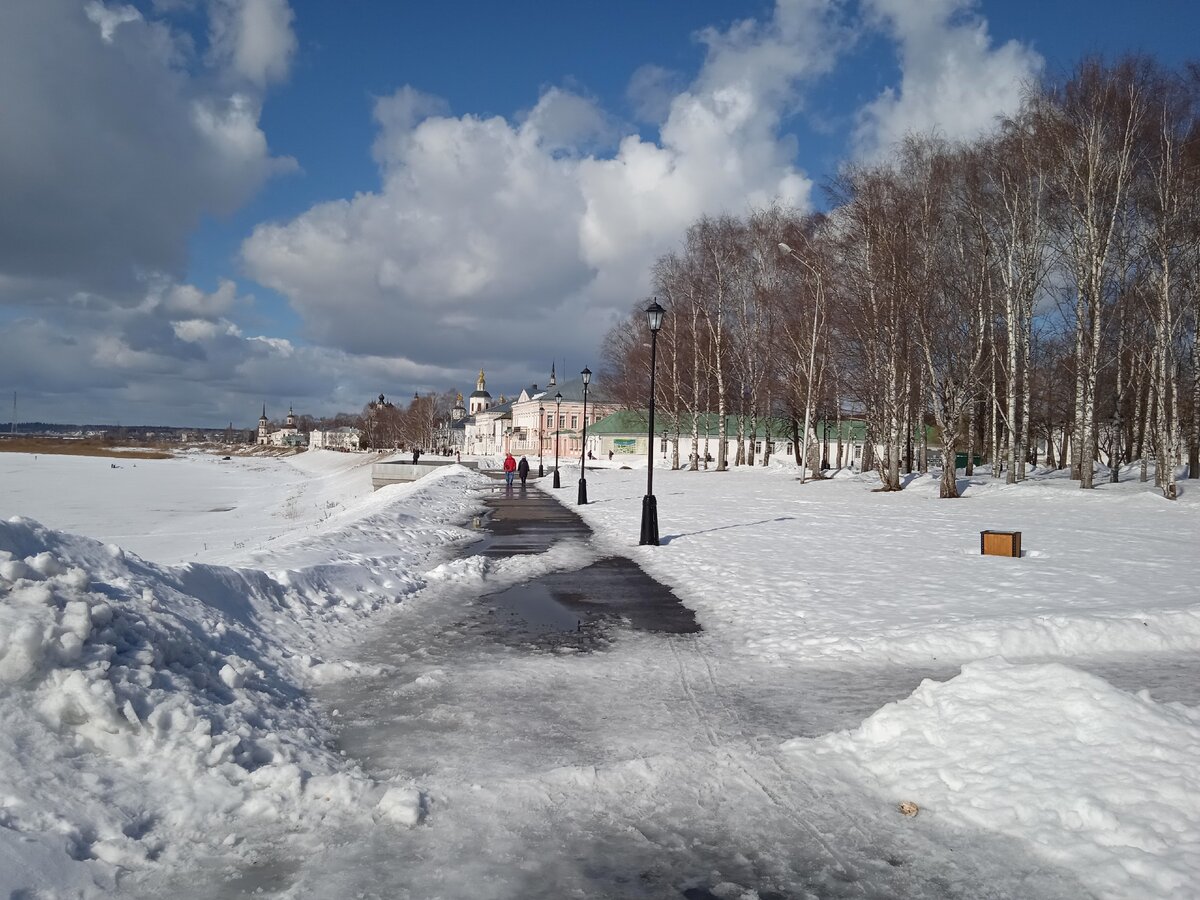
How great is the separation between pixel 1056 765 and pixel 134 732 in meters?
5.16

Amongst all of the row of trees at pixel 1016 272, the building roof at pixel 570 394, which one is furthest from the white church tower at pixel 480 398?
the row of trees at pixel 1016 272

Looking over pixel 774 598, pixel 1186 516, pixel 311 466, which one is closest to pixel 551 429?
pixel 311 466

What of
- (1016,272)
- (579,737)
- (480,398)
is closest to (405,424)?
(480,398)

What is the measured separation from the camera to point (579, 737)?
5.24 m

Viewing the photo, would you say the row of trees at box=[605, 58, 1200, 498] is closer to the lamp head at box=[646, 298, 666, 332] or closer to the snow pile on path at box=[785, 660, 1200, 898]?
the lamp head at box=[646, 298, 666, 332]

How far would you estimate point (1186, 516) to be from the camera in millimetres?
20000

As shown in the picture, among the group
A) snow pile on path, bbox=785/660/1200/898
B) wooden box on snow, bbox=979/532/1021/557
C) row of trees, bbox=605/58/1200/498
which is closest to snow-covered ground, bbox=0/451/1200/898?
snow pile on path, bbox=785/660/1200/898

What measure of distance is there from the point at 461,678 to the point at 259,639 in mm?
1936

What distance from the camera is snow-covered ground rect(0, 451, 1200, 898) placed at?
366 cm

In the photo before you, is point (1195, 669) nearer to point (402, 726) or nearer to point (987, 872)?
point (987, 872)

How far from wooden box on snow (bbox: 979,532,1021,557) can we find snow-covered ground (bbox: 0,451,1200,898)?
10.8 ft

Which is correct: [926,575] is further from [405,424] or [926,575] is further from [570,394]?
[405,424]

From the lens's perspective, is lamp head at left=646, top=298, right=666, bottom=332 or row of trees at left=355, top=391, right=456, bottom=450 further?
row of trees at left=355, top=391, right=456, bottom=450

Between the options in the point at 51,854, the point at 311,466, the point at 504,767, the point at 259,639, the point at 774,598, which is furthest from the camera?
the point at 311,466
